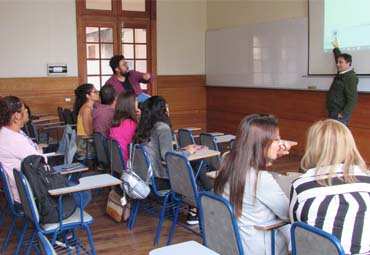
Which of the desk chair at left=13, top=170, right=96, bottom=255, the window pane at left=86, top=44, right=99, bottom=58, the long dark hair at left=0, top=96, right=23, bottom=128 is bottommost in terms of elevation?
the desk chair at left=13, top=170, right=96, bottom=255

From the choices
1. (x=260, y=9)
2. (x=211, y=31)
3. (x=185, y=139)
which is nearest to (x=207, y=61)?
(x=211, y=31)

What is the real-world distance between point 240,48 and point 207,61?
3.92ft

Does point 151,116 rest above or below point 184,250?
above

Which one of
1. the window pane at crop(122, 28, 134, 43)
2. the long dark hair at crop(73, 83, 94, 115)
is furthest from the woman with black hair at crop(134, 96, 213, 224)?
the window pane at crop(122, 28, 134, 43)

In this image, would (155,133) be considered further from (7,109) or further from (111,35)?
(111,35)

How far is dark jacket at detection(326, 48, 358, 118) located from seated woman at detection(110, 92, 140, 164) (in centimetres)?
304

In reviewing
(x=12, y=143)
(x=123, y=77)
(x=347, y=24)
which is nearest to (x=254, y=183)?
(x=12, y=143)

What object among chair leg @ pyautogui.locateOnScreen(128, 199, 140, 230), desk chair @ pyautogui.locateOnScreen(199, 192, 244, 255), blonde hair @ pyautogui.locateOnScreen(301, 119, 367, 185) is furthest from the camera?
chair leg @ pyautogui.locateOnScreen(128, 199, 140, 230)

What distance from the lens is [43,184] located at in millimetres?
2871

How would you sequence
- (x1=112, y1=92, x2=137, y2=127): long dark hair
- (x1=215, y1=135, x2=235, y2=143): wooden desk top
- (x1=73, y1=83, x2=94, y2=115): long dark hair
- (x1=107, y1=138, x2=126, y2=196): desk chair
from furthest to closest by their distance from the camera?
(x1=73, y1=83, x2=94, y2=115): long dark hair < (x1=215, y1=135, x2=235, y2=143): wooden desk top < (x1=112, y1=92, x2=137, y2=127): long dark hair < (x1=107, y1=138, x2=126, y2=196): desk chair

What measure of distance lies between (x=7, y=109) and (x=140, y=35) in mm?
5943

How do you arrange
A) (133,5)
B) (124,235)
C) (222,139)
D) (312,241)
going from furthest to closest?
(133,5) < (222,139) < (124,235) < (312,241)

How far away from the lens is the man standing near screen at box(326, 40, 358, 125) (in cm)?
588

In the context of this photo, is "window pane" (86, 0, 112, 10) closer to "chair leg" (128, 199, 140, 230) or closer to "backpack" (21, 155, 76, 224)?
"chair leg" (128, 199, 140, 230)
